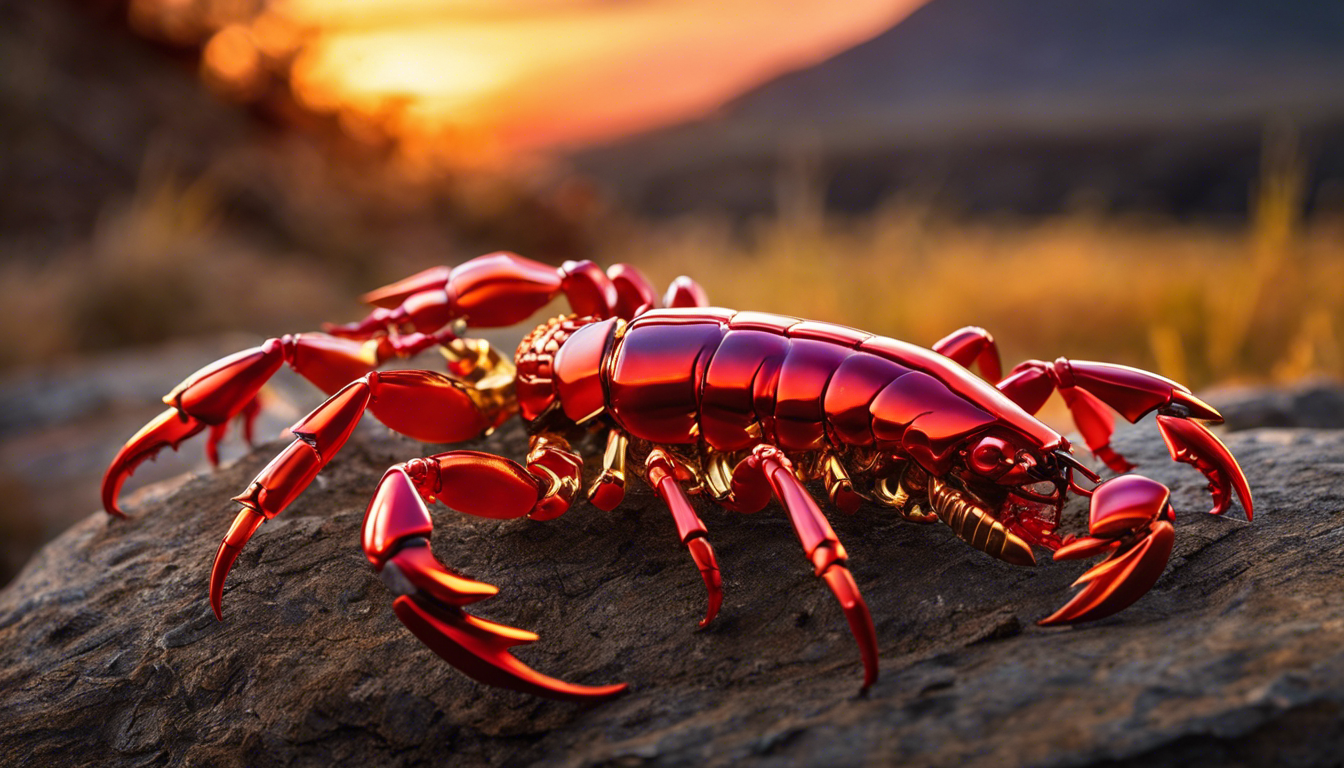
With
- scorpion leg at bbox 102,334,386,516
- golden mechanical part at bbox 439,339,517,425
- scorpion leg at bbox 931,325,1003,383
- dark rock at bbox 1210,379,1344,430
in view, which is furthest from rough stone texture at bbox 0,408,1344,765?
dark rock at bbox 1210,379,1344,430

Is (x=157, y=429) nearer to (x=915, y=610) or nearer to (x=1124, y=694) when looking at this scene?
(x=915, y=610)

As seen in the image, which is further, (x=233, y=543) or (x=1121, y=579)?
(x=233, y=543)

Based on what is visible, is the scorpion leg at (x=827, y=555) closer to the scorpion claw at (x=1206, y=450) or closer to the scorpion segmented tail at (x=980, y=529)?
the scorpion segmented tail at (x=980, y=529)

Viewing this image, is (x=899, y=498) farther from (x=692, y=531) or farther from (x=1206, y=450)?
(x=1206, y=450)

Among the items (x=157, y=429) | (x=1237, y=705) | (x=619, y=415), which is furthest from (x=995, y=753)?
(x=157, y=429)

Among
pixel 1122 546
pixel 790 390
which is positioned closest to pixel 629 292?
pixel 790 390

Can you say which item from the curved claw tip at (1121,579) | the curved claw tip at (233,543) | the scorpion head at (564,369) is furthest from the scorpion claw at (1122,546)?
the curved claw tip at (233,543)

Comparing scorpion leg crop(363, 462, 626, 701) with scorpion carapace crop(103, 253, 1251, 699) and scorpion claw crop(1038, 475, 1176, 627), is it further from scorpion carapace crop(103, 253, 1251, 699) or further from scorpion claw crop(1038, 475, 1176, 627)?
scorpion claw crop(1038, 475, 1176, 627)
